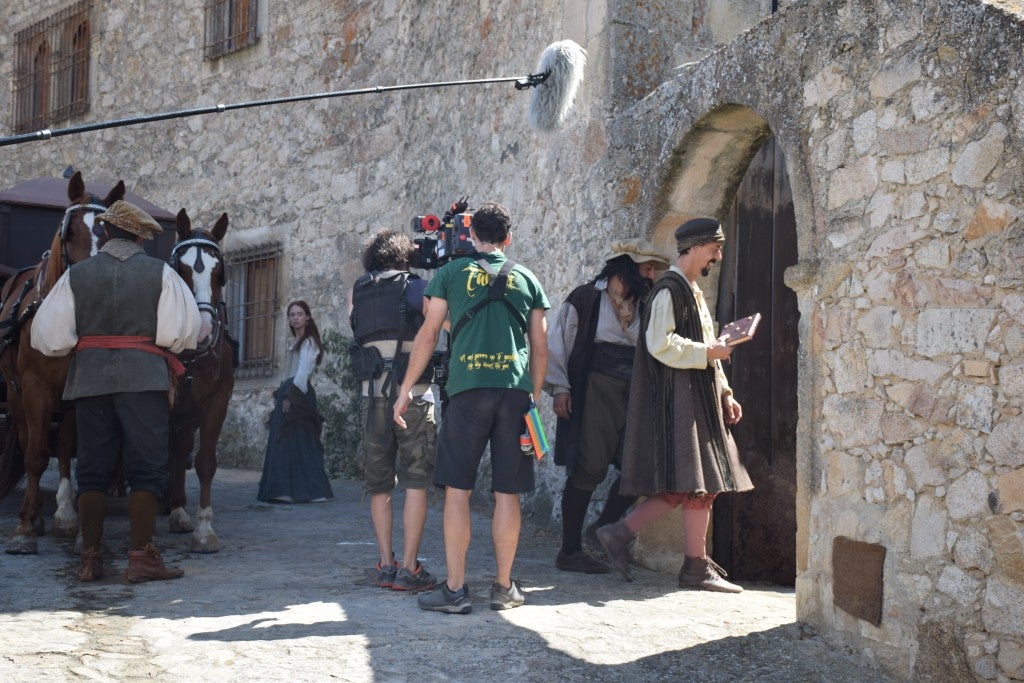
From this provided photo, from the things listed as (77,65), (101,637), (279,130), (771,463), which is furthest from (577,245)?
(77,65)

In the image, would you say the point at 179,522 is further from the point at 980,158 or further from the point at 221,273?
the point at 980,158

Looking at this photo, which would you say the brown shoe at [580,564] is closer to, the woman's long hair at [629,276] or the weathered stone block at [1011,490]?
the woman's long hair at [629,276]

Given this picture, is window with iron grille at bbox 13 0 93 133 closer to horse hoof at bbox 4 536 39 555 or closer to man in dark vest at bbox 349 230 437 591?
horse hoof at bbox 4 536 39 555

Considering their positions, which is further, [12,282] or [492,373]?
[12,282]

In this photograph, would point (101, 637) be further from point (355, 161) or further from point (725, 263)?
point (355, 161)

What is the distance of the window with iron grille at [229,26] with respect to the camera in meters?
11.9

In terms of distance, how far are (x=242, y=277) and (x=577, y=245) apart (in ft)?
18.5

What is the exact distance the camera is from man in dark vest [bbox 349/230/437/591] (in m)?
5.07

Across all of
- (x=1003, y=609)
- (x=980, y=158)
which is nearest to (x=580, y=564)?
(x=1003, y=609)

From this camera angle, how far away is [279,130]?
37.5 ft

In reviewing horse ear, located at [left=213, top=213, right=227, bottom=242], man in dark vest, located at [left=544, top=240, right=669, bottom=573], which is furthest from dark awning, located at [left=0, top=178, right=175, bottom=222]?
man in dark vest, located at [left=544, top=240, right=669, bottom=573]

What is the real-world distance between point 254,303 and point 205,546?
18.9ft

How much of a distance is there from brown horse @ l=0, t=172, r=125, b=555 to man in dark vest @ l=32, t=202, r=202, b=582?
0.44 m

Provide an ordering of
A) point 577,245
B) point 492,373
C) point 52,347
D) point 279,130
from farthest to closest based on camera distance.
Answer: point 279,130, point 577,245, point 52,347, point 492,373
